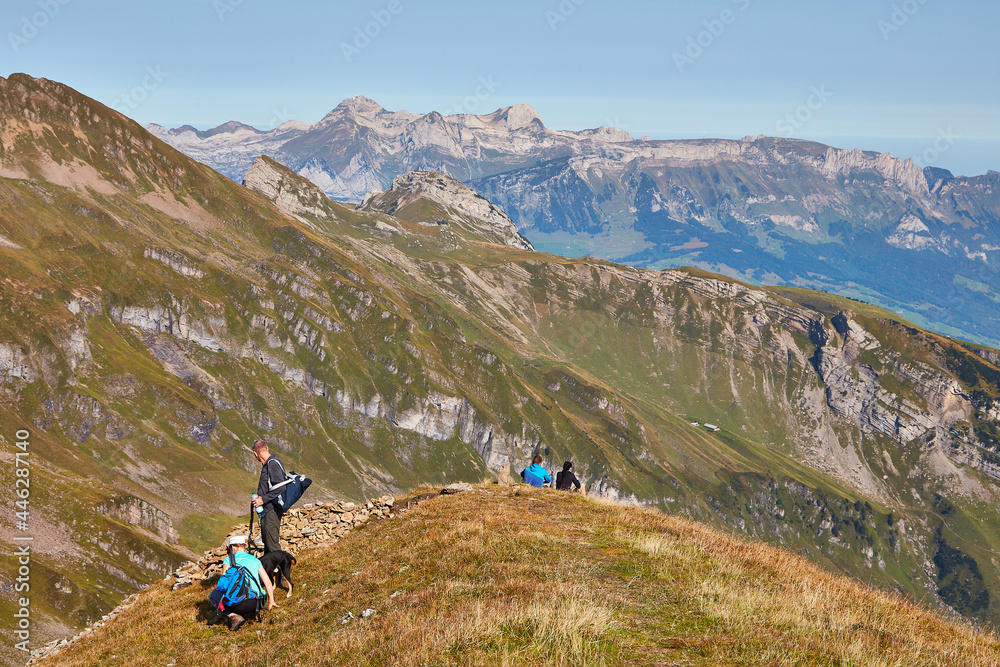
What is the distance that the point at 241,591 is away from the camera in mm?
17094

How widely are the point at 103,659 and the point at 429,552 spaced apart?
10236mm

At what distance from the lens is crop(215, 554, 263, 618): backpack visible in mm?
16812

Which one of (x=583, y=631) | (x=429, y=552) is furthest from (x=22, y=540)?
(x=583, y=631)

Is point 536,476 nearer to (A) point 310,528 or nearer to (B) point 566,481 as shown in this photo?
(B) point 566,481

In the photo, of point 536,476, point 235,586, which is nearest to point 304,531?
point 235,586

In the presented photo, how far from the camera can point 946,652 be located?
1139 centimetres

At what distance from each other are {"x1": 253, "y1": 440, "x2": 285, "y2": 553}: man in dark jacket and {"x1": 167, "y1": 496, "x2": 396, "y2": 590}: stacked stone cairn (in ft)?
19.0

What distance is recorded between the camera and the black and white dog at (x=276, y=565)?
18188 mm

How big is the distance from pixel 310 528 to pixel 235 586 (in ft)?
31.6

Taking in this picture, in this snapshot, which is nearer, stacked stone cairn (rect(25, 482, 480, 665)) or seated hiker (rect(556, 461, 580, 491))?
stacked stone cairn (rect(25, 482, 480, 665))

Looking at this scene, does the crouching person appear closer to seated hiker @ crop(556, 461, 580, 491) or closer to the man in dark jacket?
the man in dark jacket

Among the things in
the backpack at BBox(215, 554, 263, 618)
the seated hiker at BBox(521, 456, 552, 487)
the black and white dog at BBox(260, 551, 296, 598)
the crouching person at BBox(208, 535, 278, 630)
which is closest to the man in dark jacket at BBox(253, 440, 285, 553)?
the black and white dog at BBox(260, 551, 296, 598)

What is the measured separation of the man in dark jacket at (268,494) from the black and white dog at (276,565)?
221 millimetres

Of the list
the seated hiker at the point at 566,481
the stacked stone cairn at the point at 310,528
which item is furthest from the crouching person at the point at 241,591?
the seated hiker at the point at 566,481
